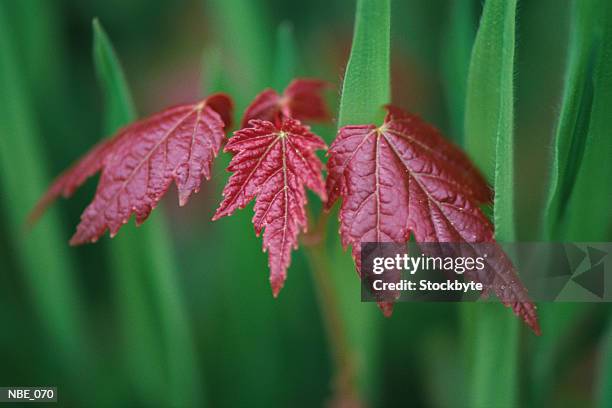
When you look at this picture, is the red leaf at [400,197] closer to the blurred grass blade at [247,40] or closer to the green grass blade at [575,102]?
the green grass blade at [575,102]

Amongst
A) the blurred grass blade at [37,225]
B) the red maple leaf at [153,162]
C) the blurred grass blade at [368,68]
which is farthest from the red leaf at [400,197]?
the blurred grass blade at [37,225]

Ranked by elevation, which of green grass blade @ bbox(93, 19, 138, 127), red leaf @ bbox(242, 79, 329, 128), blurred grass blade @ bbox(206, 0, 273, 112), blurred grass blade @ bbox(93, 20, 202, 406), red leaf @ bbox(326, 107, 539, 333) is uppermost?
blurred grass blade @ bbox(206, 0, 273, 112)

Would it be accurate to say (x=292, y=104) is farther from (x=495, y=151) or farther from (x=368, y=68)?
(x=495, y=151)

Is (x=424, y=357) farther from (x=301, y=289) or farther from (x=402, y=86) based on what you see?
(x=402, y=86)

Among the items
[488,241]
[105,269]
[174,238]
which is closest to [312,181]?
[488,241]

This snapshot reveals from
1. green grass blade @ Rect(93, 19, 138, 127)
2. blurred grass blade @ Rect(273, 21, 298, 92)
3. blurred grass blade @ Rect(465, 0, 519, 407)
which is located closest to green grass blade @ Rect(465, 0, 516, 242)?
blurred grass blade @ Rect(465, 0, 519, 407)

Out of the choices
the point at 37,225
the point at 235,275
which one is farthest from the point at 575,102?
the point at 37,225

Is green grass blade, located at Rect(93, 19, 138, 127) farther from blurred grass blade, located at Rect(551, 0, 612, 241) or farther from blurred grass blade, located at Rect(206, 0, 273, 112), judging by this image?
blurred grass blade, located at Rect(551, 0, 612, 241)
